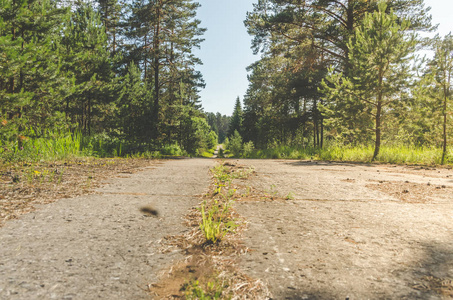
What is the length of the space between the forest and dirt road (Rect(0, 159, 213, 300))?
385cm

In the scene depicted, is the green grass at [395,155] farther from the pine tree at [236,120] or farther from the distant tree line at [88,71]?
the pine tree at [236,120]

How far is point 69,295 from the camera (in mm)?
804

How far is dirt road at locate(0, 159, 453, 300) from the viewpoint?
34.3 inches

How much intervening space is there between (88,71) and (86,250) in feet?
52.5

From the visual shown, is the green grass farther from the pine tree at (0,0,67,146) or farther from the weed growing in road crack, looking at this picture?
the pine tree at (0,0,67,146)

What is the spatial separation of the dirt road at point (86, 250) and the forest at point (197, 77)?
3.85 metres

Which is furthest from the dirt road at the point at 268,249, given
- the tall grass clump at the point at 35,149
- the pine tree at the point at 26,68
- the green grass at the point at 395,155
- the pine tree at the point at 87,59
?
the pine tree at the point at 87,59

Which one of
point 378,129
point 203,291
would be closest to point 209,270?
point 203,291

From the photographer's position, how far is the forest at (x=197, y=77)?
249 inches

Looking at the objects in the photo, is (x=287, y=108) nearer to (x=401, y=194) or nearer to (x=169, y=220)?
(x=401, y=194)

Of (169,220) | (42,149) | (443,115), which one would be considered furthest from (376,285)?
(443,115)

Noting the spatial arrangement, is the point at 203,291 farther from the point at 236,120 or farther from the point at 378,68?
the point at 236,120

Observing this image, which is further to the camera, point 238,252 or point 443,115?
point 443,115

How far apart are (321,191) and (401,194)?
0.84m
